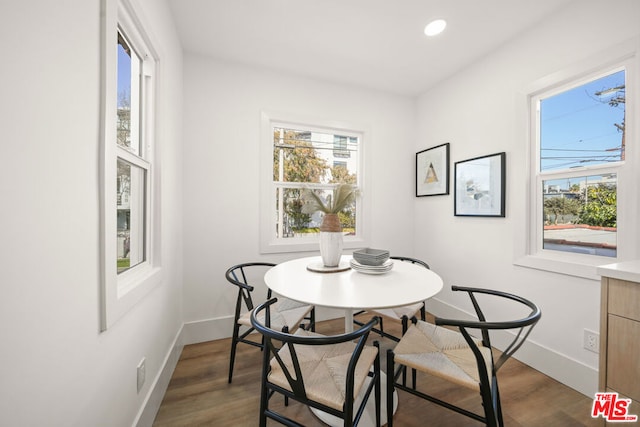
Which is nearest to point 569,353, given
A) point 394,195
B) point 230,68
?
point 394,195

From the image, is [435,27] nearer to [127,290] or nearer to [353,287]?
[353,287]

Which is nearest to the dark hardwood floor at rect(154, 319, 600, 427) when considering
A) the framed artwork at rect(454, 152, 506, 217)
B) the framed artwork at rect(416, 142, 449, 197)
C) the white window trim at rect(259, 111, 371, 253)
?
the white window trim at rect(259, 111, 371, 253)

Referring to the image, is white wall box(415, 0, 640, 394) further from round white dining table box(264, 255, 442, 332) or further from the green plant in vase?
the green plant in vase

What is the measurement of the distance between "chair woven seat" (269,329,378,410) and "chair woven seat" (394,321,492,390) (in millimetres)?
188

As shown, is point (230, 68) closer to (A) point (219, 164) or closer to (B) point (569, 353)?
(A) point (219, 164)

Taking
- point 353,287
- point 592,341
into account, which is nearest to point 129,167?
point 353,287

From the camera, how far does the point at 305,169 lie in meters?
2.98

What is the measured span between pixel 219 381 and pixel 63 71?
1.98 m

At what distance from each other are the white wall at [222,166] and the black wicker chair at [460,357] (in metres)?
1.65

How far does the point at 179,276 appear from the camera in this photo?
2328 millimetres

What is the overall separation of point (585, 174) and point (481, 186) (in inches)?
29.1

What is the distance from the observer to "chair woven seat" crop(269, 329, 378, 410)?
1085 millimetres

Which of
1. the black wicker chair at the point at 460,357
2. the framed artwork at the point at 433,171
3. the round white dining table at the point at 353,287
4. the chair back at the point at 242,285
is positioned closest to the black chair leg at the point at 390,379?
the black wicker chair at the point at 460,357

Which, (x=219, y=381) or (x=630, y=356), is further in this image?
(x=219, y=381)
